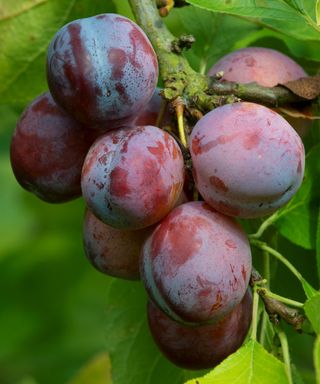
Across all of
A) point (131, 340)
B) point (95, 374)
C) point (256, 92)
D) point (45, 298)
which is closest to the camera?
point (256, 92)

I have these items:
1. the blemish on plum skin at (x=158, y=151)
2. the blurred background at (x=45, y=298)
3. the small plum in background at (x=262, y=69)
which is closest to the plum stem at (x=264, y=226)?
the small plum in background at (x=262, y=69)

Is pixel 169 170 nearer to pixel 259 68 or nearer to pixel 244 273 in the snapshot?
pixel 244 273

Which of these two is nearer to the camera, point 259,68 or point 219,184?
point 219,184

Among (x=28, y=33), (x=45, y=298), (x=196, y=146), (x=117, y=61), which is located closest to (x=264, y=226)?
(x=196, y=146)

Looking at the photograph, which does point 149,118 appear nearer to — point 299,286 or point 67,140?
point 67,140

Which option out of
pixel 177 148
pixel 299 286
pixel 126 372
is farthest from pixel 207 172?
pixel 126 372

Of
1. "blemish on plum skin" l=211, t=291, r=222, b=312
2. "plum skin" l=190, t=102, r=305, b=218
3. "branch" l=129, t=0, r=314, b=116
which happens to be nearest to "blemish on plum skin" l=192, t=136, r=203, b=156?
"plum skin" l=190, t=102, r=305, b=218

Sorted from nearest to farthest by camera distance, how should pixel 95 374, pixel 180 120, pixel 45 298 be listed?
pixel 180 120 < pixel 95 374 < pixel 45 298
